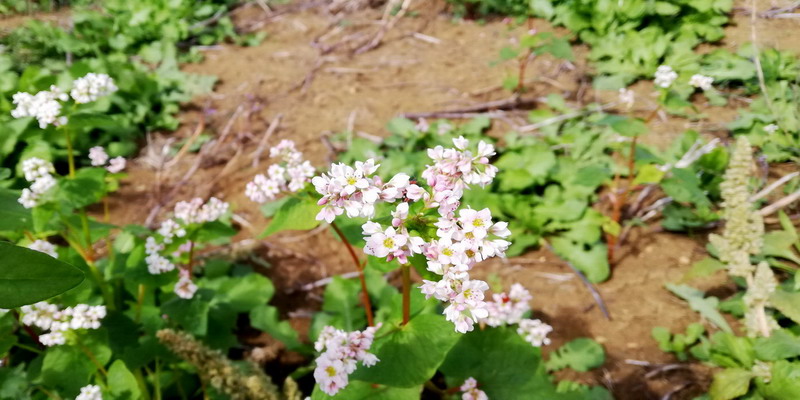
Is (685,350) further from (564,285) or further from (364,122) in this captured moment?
(364,122)

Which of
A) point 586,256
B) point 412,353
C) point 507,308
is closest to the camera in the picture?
point 412,353

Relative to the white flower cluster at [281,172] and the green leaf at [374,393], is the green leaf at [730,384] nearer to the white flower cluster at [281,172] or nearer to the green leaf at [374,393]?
the green leaf at [374,393]

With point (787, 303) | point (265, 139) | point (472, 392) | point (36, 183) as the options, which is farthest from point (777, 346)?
point (265, 139)

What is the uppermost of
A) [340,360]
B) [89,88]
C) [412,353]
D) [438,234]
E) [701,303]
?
[438,234]

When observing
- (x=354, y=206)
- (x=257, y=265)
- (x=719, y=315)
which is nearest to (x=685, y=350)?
(x=719, y=315)

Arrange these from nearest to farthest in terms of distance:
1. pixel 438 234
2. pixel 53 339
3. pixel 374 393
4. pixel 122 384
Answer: pixel 438 234 < pixel 374 393 < pixel 53 339 < pixel 122 384

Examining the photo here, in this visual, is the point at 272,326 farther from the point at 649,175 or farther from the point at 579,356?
the point at 649,175

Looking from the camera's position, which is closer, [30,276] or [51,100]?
[30,276]
